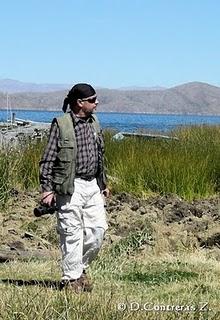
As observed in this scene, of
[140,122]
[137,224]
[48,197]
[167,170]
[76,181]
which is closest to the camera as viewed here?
[48,197]

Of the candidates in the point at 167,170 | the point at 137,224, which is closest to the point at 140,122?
the point at 167,170

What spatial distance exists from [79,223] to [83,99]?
0.99 m

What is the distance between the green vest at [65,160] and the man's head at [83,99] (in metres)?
0.20

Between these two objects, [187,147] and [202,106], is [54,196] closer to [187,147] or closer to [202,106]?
[187,147]

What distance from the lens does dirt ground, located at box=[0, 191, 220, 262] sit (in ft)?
31.9

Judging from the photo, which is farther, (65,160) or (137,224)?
(137,224)

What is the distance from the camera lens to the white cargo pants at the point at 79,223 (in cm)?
699

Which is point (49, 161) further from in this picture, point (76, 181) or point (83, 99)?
point (83, 99)

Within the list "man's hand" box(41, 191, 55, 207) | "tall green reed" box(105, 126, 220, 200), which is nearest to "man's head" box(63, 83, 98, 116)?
"man's hand" box(41, 191, 55, 207)

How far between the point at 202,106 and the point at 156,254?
187 metres

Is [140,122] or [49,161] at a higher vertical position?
[49,161]

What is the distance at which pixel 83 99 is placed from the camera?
23.3 feet

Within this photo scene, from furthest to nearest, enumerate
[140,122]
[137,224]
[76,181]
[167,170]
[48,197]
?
[140,122] → [167,170] → [137,224] → [76,181] → [48,197]

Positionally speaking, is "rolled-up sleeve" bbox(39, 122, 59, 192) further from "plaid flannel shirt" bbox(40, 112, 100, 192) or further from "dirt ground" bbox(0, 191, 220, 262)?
"dirt ground" bbox(0, 191, 220, 262)
